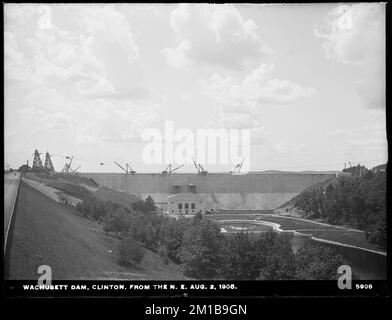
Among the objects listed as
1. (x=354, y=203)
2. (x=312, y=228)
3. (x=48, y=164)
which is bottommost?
(x=312, y=228)

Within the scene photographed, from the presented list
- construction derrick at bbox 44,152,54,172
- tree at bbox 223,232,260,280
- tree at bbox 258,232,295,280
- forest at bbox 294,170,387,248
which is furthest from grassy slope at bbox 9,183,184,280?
forest at bbox 294,170,387,248

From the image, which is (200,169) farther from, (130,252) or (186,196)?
(130,252)

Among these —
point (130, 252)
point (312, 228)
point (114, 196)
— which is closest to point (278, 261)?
point (312, 228)

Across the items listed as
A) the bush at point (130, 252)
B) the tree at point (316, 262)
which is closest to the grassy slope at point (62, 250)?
the bush at point (130, 252)

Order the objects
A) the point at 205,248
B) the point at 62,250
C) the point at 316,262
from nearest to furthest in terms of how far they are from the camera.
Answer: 1. the point at 62,250
2. the point at 316,262
3. the point at 205,248

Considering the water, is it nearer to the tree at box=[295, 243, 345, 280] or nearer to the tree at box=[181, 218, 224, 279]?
the tree at box=[295, 243, 345, 280]

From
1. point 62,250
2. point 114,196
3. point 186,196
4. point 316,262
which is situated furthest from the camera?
point 186,196
